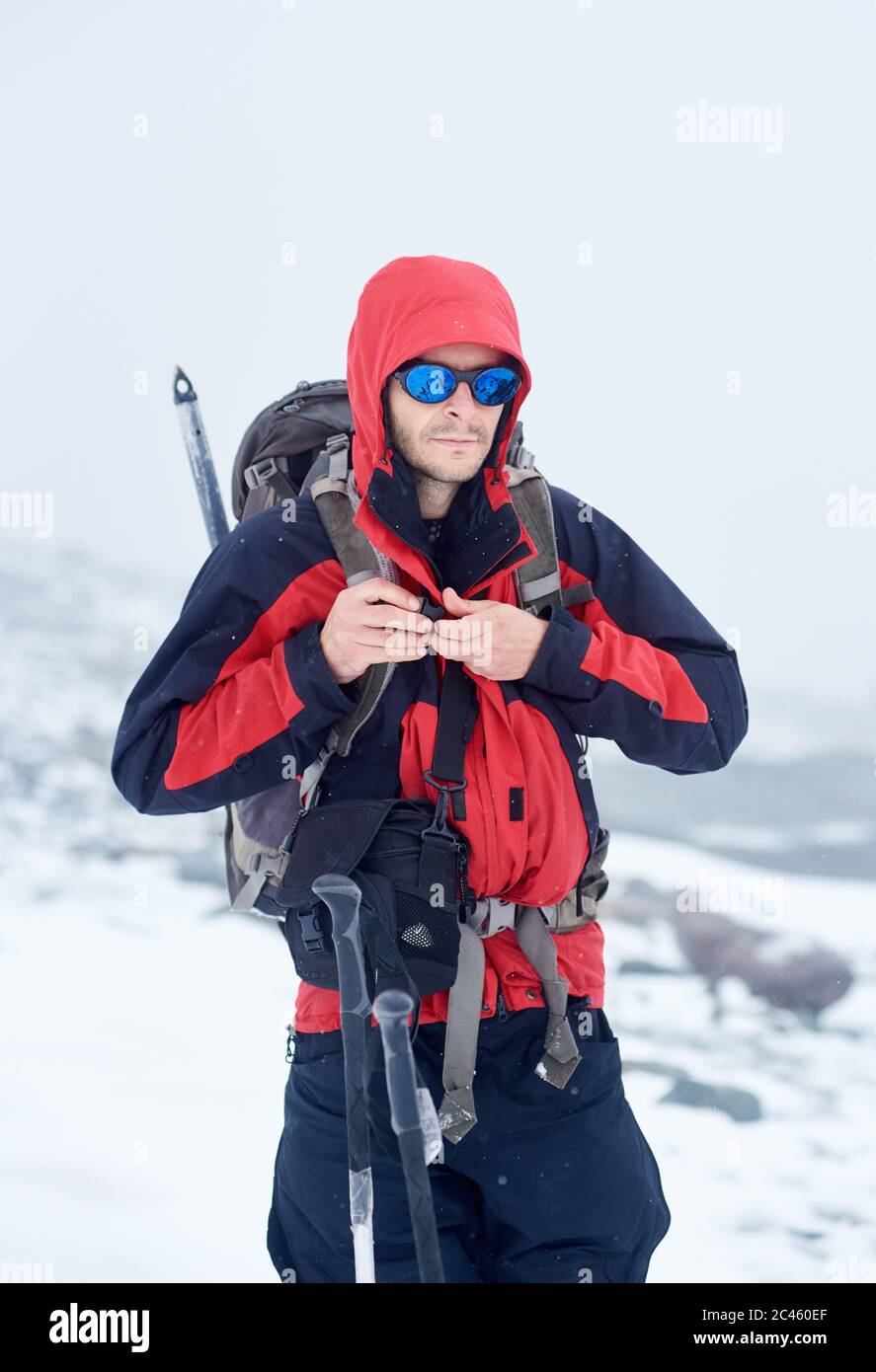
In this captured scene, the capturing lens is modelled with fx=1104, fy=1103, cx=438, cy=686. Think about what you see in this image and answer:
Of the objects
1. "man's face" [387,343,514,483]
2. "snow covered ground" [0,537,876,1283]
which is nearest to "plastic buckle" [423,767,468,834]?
"man's face" [387,343,514,483]

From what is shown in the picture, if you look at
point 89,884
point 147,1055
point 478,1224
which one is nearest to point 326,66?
point 89,884

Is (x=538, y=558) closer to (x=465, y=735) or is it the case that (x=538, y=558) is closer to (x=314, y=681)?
(x=465, y=735)

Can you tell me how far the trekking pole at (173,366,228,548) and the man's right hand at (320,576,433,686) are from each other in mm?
1111

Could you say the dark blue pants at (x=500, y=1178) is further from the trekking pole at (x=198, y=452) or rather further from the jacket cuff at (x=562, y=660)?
the trekking pole at (x=198, y=452)

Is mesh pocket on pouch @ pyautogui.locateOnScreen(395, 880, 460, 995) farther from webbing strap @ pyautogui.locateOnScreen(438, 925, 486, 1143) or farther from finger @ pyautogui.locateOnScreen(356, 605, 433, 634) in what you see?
finger @ pyautogui.locateOnScreen(356, 605, 433, 634)

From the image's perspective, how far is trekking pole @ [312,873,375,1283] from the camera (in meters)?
1.58

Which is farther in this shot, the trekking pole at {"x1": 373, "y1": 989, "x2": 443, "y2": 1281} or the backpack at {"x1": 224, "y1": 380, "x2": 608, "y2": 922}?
the backpack at {"x1": 224, "y1": 380, "x2": 608, "y2": 922}

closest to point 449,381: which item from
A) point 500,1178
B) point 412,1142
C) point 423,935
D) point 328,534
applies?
point 328,534

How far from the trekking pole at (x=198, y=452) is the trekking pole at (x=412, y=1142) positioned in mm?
1725

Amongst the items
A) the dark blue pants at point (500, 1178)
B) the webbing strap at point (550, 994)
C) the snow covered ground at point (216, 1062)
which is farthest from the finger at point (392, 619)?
the snow covered ground at point (216, 1062)

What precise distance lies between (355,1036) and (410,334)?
3.85 feet

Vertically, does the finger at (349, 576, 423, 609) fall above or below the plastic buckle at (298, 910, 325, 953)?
above

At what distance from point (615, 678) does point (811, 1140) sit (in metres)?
2.37

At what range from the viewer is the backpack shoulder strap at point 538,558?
2.03 m
